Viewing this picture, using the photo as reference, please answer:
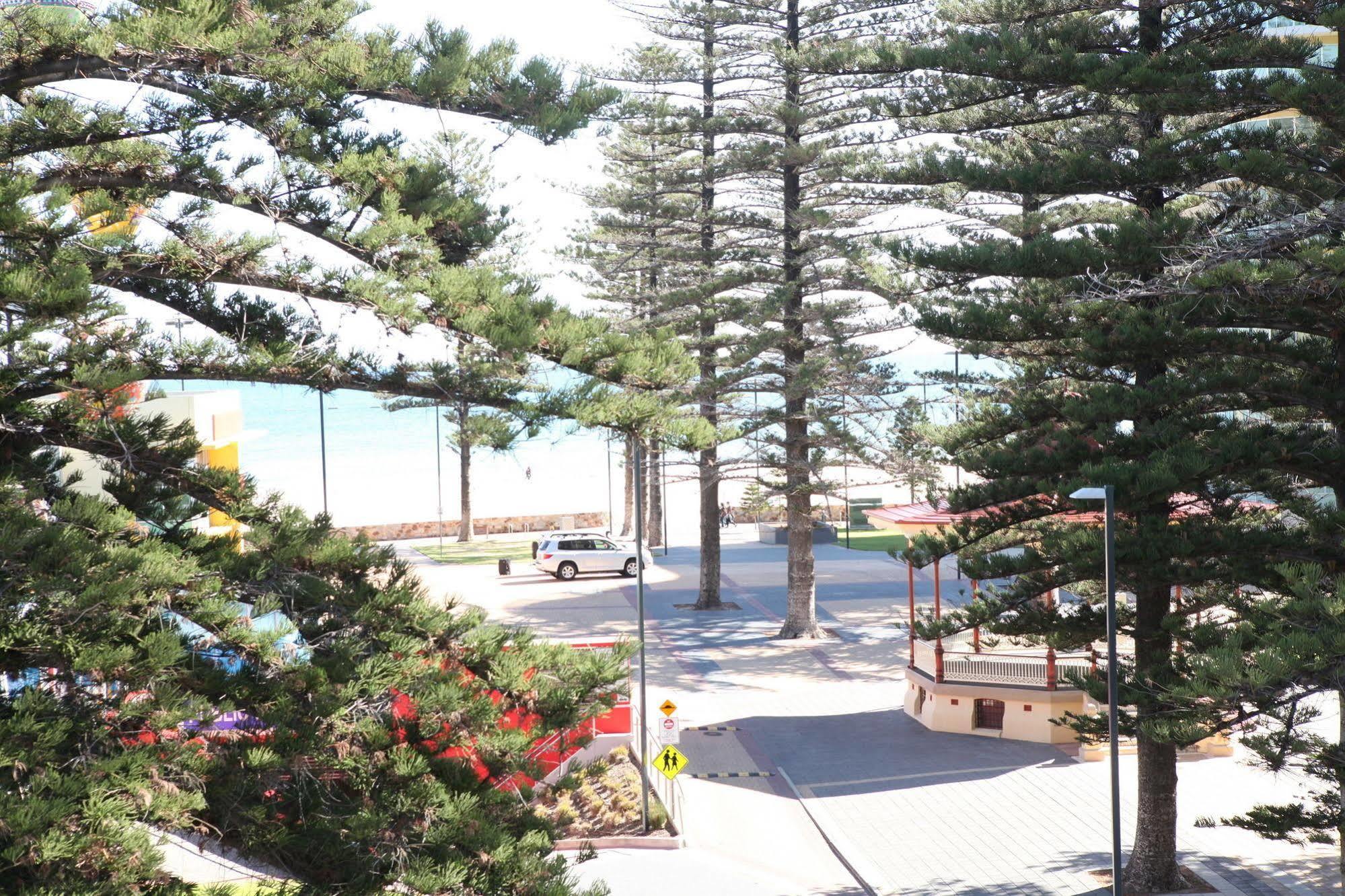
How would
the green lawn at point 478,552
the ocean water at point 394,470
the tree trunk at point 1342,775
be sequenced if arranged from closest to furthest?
1. the tree trunk at point 1342,775
2. the green lawn at point 478,552
3. the ocean water at point 394,470

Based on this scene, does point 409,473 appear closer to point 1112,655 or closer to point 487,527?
point 487,527

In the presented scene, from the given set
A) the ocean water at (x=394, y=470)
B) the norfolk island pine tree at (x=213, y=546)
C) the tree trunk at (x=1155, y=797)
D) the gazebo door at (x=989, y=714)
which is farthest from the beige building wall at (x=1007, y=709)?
the ocean water at (x=394, y=470)

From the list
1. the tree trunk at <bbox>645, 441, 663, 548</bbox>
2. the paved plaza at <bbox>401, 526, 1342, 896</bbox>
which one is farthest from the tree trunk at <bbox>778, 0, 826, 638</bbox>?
the tree trunk at <bbox>645, 441, 663, 548</bbox>

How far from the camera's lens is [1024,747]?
1703 centimetres

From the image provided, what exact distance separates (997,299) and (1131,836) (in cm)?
634

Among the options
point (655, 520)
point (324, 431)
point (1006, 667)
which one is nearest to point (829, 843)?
point (1006, 667)

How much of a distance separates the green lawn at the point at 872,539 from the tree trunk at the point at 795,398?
49.4 ft

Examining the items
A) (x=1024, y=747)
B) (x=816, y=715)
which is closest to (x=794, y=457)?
(x=816, y=715)

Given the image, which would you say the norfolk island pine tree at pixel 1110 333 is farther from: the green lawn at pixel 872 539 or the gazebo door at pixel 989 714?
the green lawn at pixel 872 539

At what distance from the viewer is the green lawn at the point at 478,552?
38.1m

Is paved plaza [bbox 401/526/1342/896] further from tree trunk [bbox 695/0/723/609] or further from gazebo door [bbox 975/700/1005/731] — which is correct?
tree trunk [bbox 695/0/723/609]

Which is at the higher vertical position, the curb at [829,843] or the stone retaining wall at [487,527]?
the stone retaining wall at [487,527]

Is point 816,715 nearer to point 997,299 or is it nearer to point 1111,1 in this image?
point 997,299

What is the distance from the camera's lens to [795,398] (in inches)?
917
